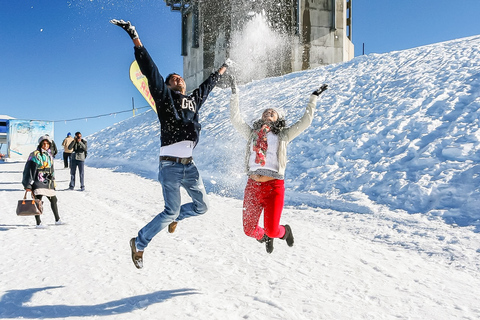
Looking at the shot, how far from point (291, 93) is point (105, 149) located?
1141 cm

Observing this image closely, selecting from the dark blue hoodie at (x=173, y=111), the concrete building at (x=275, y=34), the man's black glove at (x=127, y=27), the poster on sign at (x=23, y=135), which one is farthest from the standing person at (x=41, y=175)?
the concrete building at (x=275, y=34)

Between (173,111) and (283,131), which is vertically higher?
(173,111)

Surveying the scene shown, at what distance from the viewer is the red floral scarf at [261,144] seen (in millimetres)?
3676

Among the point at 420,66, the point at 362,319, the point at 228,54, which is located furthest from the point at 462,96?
the point at 228,54

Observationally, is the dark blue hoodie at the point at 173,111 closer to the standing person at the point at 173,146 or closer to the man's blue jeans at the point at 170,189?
the standing person at the point at 173,146

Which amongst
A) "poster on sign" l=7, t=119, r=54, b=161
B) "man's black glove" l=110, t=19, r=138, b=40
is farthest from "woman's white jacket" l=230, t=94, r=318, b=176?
"poster on sign" l=7, t=119, r=54, b=161

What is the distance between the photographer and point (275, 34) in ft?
79.2

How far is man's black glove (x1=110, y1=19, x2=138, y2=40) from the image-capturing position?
285cm

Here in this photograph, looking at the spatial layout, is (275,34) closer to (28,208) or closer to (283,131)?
(28,208)

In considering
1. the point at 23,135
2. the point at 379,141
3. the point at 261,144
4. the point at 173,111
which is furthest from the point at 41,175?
the point at 23,135

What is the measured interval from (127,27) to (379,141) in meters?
8.44

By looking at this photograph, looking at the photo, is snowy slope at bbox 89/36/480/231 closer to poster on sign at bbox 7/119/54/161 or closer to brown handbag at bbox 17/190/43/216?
brown handbag at bbox 17/190/43/216

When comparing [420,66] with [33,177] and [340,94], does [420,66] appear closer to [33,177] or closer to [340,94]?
[340,94]

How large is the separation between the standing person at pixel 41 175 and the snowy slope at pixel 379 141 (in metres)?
4.28
